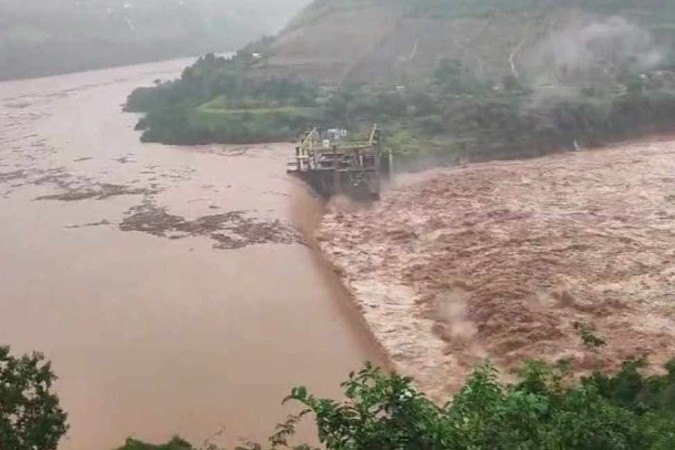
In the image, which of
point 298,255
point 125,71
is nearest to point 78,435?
point 298,255

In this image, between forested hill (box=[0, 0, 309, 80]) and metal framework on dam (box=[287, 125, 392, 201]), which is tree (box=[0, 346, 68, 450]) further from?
forested hill (box=[0, 0, 309, 80])

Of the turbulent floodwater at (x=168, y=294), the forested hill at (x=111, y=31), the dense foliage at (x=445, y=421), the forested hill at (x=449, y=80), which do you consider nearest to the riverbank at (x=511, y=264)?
the turbulent floodwater at (x=168, y=294)

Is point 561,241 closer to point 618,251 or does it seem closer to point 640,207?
point 618,251

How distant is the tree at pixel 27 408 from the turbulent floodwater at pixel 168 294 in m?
3.26

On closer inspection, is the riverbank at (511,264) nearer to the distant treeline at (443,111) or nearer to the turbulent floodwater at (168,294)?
the turbulent floodwater at (168,294)

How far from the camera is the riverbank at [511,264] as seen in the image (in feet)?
41.5

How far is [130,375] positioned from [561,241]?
9309 millimetres

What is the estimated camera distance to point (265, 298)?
15.3m

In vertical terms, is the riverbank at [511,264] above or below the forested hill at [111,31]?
below

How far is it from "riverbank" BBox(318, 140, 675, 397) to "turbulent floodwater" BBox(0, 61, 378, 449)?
1.01 metres

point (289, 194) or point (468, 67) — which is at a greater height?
point (468, 67)

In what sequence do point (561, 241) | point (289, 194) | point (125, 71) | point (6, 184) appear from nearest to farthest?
1. point (561, 241)
2. point (289, 194)
3. point (6, 184)
4. point (125, 71)

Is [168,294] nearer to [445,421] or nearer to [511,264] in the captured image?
[511,264]

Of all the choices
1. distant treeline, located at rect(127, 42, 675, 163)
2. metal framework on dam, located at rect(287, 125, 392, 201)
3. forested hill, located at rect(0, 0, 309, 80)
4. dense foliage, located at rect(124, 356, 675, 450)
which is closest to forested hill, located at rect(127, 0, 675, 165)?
distant treeline, located at rect(127, 42, 675, 163)
